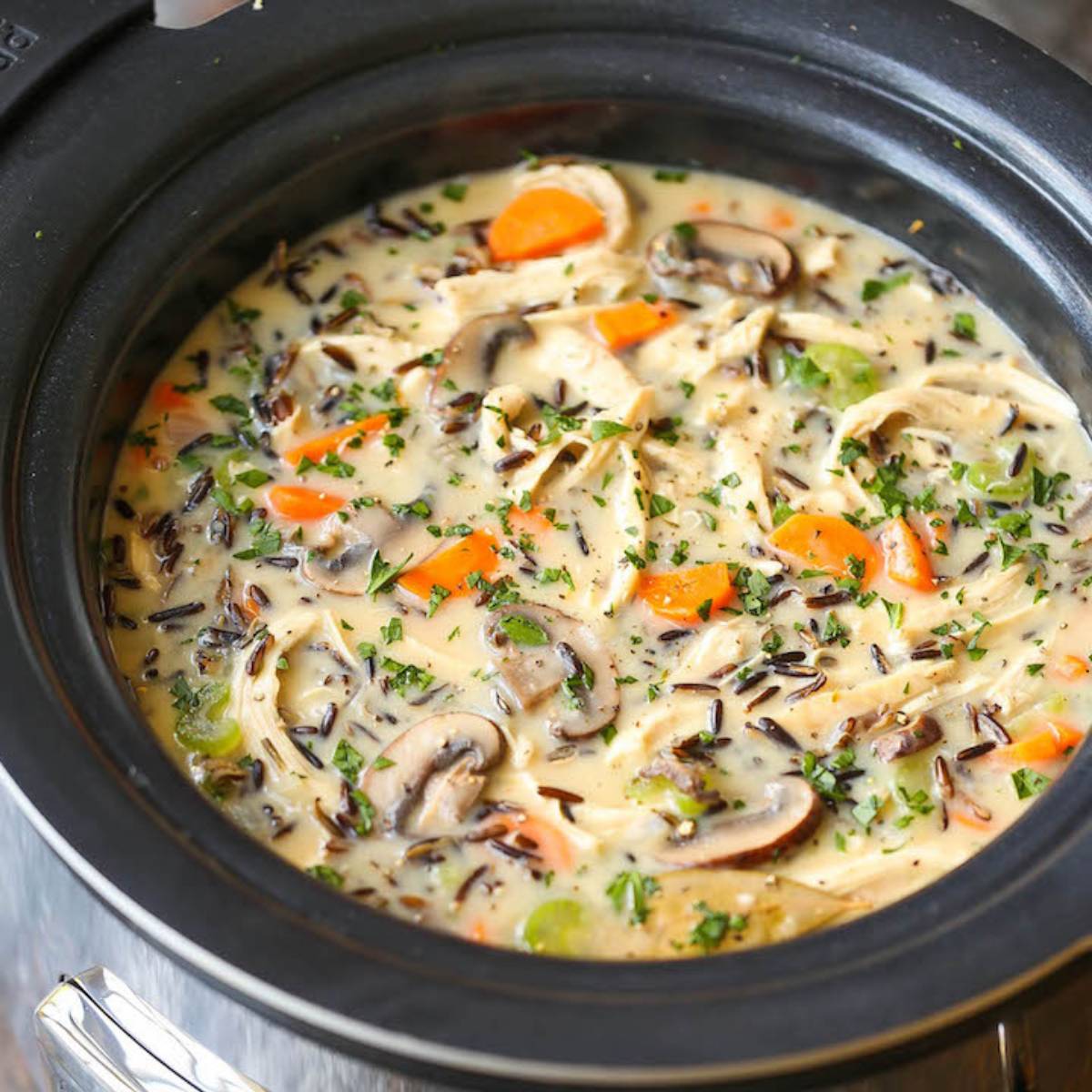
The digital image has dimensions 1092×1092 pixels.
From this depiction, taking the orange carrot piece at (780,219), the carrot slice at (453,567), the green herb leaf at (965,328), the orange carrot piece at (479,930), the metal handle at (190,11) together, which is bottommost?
the orange carrot piece at (479,930)

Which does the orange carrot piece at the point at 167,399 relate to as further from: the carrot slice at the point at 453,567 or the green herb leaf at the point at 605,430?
the green herb leaf at the point at 605,430

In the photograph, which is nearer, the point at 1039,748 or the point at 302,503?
the point at 1039,748

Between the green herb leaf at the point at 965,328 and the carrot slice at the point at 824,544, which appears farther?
the green herb leaf at the point at 965,328

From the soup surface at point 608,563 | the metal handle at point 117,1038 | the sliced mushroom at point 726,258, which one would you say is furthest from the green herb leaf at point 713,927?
the sliced mushroom at point 726,258

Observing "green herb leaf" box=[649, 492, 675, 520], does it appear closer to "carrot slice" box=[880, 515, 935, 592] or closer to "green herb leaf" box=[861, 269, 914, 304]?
"carrot slice" box=[880, 515, 935, 592]

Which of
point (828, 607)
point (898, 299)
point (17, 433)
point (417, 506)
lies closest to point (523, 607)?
point (417, 506)

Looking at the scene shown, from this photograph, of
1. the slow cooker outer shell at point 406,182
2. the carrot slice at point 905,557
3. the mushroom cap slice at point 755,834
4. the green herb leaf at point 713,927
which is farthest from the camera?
the carrot slice at point 905,557

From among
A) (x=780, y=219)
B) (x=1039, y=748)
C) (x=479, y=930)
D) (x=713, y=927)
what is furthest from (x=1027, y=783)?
(x=780, y=219)

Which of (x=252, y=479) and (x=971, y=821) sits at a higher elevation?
(x=252, y=479)

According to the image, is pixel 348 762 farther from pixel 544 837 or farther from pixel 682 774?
pixel 682 774
